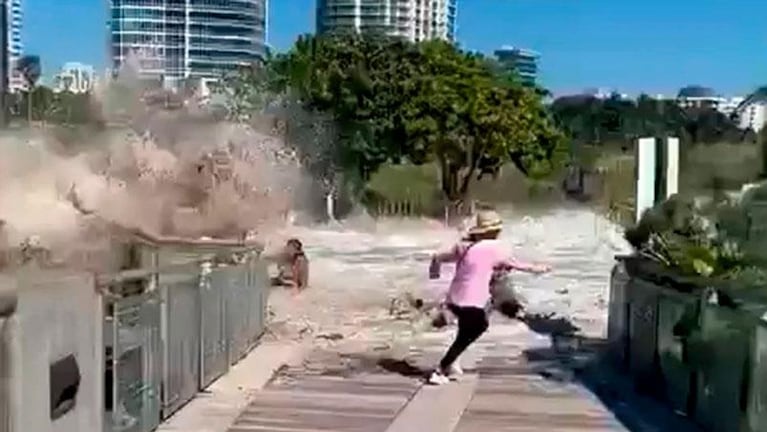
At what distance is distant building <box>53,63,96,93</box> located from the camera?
18.7 metres

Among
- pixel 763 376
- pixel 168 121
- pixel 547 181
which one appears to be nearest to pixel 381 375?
pixel 763 376

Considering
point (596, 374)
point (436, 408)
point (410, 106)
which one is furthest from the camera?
point (410, 106)

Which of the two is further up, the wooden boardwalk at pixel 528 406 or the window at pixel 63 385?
the window at pixel 63 385

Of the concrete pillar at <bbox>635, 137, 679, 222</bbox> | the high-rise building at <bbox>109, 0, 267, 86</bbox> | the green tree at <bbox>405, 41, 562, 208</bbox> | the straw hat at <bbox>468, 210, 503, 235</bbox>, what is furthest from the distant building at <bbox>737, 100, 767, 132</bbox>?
the green tree at <bbox>405, 41, 562, 208</bbox>

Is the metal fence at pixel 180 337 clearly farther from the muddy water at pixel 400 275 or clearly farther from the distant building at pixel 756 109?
the distant building at pixel 756 109

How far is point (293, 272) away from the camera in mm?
18828

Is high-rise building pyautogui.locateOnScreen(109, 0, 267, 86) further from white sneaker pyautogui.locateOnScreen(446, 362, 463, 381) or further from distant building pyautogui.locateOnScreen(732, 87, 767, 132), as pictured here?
white sneaker pyautogui.locateOnScreen(446, 362, 463, 381)

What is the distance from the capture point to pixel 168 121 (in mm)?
20500

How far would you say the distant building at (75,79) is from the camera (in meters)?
18.7

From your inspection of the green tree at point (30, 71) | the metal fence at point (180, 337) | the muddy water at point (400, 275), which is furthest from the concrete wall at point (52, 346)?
the green tree at point (30, 71)

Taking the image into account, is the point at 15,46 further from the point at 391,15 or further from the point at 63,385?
the point at 391,15

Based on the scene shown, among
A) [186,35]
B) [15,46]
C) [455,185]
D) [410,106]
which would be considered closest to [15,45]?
[15,46]

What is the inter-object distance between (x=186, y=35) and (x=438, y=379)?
87.8 ft

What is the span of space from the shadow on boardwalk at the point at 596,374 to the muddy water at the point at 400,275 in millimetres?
587
